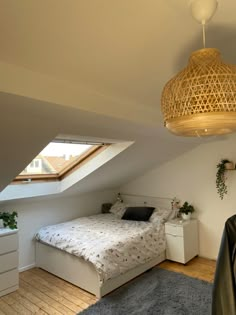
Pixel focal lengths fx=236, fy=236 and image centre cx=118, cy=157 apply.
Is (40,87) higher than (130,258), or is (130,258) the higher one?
(40,87)

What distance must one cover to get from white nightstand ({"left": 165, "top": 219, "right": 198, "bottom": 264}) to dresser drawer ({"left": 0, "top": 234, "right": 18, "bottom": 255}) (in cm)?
216

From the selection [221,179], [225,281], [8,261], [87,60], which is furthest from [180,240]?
[87,60]

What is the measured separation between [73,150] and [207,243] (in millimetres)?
2584

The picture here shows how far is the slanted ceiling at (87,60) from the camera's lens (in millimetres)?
1021

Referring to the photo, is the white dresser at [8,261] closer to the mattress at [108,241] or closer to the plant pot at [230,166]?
the mattress at [108,241]

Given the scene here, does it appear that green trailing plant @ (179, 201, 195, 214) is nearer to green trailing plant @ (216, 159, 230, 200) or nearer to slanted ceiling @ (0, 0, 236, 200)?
green trailing plant @ (216, 159, 230, 200)

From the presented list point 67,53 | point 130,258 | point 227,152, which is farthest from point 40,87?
point 227,152

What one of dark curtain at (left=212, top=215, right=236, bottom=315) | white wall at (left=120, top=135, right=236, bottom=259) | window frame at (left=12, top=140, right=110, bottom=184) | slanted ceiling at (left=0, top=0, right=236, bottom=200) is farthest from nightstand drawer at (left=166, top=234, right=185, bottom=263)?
dark curtain at (left=212, top=215, right=236, bottom=315)

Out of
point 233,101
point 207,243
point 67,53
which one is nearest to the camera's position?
point 233,101

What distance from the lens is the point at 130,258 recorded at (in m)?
2.99

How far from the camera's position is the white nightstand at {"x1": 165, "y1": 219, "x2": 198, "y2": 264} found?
11.6 feet

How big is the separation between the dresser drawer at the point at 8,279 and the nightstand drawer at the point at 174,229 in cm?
218

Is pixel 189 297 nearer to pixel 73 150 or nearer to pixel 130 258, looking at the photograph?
pixel 130 258

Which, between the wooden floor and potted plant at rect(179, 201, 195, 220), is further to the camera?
potted plant at rect(179, 201, 195, 220)
